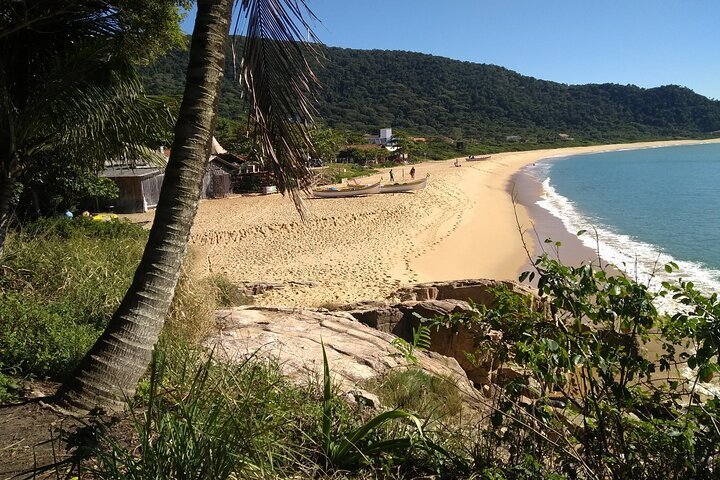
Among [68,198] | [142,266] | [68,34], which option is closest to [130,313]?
[142,266]

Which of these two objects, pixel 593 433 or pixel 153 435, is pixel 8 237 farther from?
pixel 593 433

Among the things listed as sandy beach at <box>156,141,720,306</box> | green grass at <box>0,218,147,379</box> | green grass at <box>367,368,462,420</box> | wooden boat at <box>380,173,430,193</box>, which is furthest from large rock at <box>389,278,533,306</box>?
wooden boat at <box>380,173,430,193</box>

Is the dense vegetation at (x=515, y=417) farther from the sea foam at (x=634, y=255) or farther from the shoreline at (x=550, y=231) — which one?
the sea foam at (x=634, y=255)

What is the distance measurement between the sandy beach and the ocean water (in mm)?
1552

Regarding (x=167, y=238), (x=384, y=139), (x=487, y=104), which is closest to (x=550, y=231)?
(x=167, y=238)

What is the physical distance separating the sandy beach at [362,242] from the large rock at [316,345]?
2845 mm

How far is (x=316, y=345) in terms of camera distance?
5262 millimetres

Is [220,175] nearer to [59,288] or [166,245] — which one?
[59,288]

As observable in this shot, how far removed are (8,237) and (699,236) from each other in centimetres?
2058

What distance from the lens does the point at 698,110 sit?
135875 millimetres

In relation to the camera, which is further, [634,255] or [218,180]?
[218,180]

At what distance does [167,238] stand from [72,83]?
3.05 metres

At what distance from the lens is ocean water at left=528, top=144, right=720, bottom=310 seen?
45.5ft

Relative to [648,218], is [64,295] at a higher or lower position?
higher
